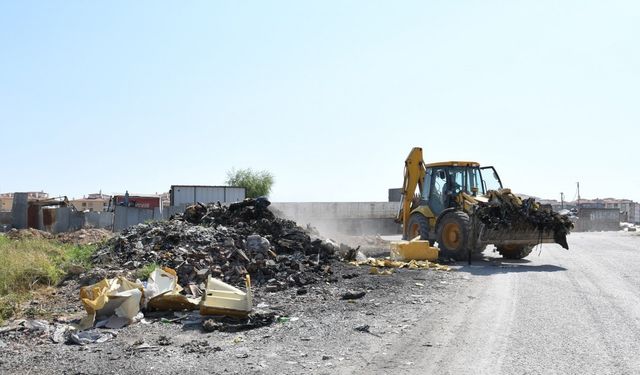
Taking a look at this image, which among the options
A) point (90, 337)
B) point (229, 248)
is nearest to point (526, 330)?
point (90, 337)

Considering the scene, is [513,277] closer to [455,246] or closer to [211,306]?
[455,246]

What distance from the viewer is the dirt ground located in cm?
624

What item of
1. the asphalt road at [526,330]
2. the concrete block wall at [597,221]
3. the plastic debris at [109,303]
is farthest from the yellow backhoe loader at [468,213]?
the concrete block wall at [597,221]

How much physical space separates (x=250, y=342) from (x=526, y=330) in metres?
3.33

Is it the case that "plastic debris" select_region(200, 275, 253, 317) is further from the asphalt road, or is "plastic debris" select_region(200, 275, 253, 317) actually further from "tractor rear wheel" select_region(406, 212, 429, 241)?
"tractor rear wheel" select_region(406, 212, 429, 241)

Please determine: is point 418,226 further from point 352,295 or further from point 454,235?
point 352,295

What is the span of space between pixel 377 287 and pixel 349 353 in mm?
4436

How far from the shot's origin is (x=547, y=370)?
5906 mm

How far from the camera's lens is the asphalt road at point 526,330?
240 inches

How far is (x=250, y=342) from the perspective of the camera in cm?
718

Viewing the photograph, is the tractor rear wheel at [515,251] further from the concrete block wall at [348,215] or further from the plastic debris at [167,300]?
the concrete block wall at [348,215]

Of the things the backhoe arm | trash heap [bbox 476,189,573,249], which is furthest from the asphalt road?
the backhoe arm

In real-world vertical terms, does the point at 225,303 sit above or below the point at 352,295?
above

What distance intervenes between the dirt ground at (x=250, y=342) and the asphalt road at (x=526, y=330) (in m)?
0.37
